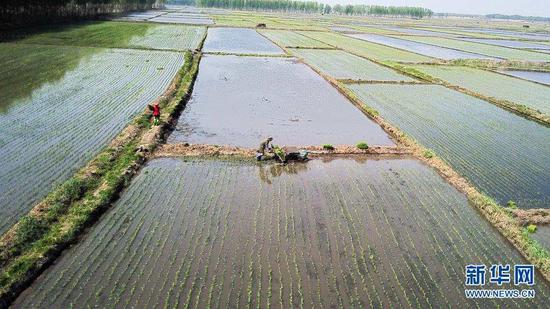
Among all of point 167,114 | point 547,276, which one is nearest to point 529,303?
point 547,276

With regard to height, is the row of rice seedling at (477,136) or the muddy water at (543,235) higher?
the row of rice seedling at (477,136)

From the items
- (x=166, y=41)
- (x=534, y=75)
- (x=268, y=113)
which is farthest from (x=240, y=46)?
(x=534, y=75)

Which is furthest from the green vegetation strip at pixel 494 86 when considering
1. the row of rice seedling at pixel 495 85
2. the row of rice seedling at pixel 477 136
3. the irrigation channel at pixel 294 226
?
the irrigation channel at pixel 294 226

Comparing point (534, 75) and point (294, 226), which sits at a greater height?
point (534, 75)

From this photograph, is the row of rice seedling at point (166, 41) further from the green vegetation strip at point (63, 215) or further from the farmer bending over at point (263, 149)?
the farmer bending over at point (263, 149)

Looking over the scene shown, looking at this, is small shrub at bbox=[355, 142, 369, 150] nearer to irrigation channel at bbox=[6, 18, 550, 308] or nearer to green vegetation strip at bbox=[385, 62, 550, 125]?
irrigation channel at bbox=[6, 18, 550, 308]

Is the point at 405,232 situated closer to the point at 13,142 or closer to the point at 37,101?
the point at 13,142

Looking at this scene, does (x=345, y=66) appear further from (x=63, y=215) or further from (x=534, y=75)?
(x=63, y=215)
